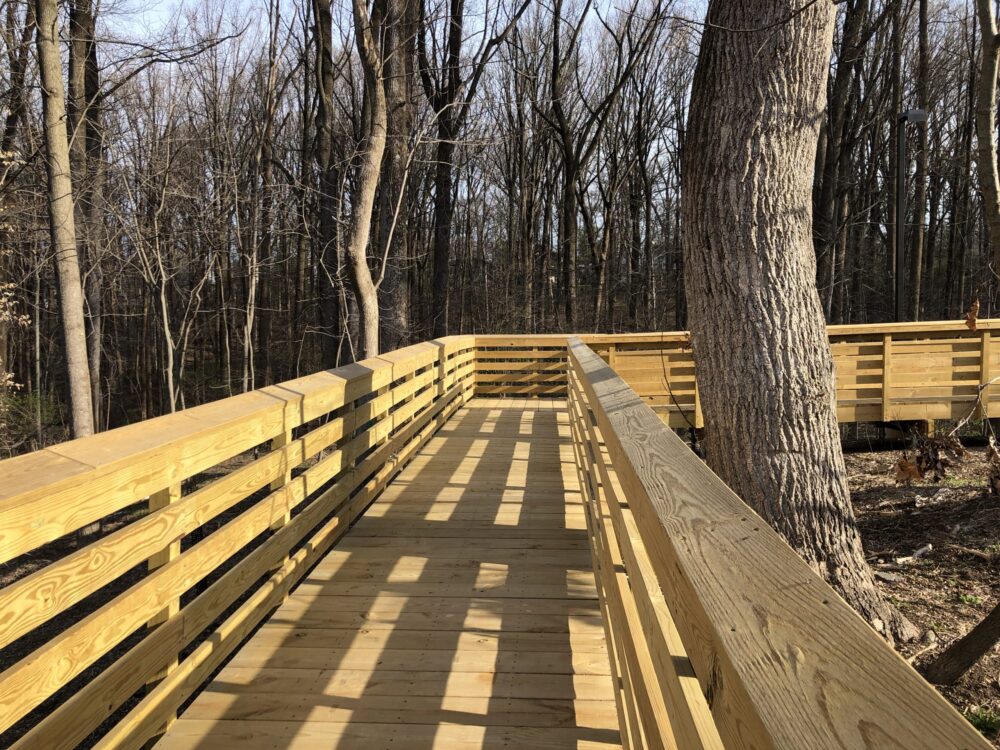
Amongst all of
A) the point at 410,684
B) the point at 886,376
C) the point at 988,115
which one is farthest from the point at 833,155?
the point at 410,684

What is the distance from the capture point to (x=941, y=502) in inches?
276

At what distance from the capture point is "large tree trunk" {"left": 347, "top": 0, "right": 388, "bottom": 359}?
8344 mm

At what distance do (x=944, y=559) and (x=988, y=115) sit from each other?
3417mm

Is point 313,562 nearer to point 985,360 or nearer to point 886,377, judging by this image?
point 886,377

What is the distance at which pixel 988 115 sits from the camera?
3.66 m

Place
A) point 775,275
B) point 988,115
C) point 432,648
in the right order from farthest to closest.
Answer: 1. point 775,275
2. point 988,115
3. point 432,648

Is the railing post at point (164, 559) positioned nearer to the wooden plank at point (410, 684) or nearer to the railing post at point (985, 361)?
the wooden plank at point (410, 684)

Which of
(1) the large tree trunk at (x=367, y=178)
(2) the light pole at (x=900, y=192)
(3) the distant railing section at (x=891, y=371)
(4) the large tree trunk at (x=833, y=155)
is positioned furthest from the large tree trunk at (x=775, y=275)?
(4) the large tree trunk at (x=833, y=155)

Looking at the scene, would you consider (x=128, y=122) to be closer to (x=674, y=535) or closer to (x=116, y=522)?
→ (x=116, y=522)

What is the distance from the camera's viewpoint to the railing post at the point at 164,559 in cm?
247

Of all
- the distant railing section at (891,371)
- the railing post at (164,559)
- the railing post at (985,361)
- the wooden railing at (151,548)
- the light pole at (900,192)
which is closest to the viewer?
the wooden railing at (151,548)

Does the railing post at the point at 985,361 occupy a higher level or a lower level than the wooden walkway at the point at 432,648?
higher

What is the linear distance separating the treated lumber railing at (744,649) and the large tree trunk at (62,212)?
9534 millimetres

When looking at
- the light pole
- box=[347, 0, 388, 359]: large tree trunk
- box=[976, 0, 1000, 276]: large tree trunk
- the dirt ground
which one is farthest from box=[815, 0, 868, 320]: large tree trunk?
box=[976, 0, 1000, 276]: large tree trunk
